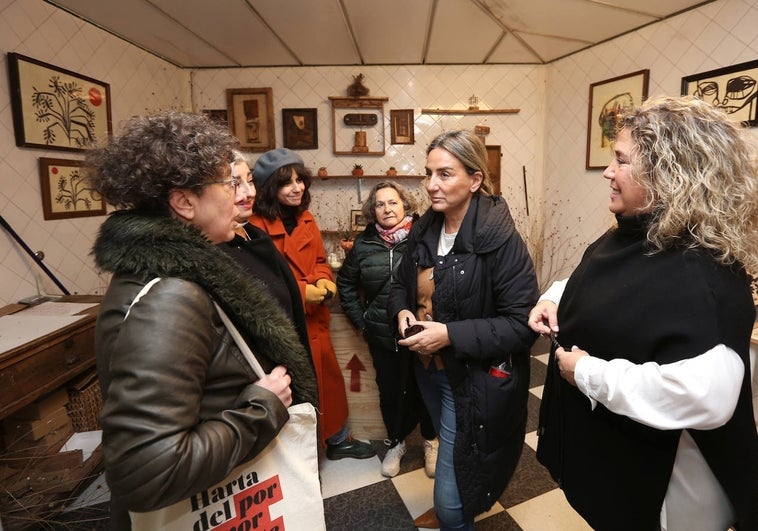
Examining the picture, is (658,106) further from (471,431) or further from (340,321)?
(340,321)

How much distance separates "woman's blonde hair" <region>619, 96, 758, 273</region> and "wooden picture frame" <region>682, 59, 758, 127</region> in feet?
6.27

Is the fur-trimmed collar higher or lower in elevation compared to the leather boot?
higher

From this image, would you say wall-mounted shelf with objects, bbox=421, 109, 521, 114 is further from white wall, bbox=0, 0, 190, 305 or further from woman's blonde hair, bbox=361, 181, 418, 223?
white wall, bbox=0, 0, 190, 305

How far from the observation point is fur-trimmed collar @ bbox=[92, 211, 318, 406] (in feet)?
2.38

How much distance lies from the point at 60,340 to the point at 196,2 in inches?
73.6

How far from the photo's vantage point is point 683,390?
0.78 metres

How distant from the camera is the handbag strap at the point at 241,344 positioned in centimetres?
77

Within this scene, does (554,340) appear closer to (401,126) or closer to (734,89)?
(734,89)

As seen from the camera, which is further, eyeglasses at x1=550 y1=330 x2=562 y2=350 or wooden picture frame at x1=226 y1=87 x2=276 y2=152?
wooden picture frame at x1=226 y1=87 x2=276 y2=152

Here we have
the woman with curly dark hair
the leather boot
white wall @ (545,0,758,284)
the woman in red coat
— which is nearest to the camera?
the woman with curly dark hair

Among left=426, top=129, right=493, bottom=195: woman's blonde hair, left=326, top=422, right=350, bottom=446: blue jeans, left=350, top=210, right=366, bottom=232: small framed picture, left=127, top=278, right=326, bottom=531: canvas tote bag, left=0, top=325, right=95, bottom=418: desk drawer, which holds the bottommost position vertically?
left=326, top=422, right=350, bottom=446: blue jeans

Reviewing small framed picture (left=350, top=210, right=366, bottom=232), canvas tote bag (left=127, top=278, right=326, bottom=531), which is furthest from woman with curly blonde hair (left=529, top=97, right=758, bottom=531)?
small framed picture (left=350, top=210, right=366, bottom=232)

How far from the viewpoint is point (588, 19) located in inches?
104

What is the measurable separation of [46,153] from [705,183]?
112 inches
